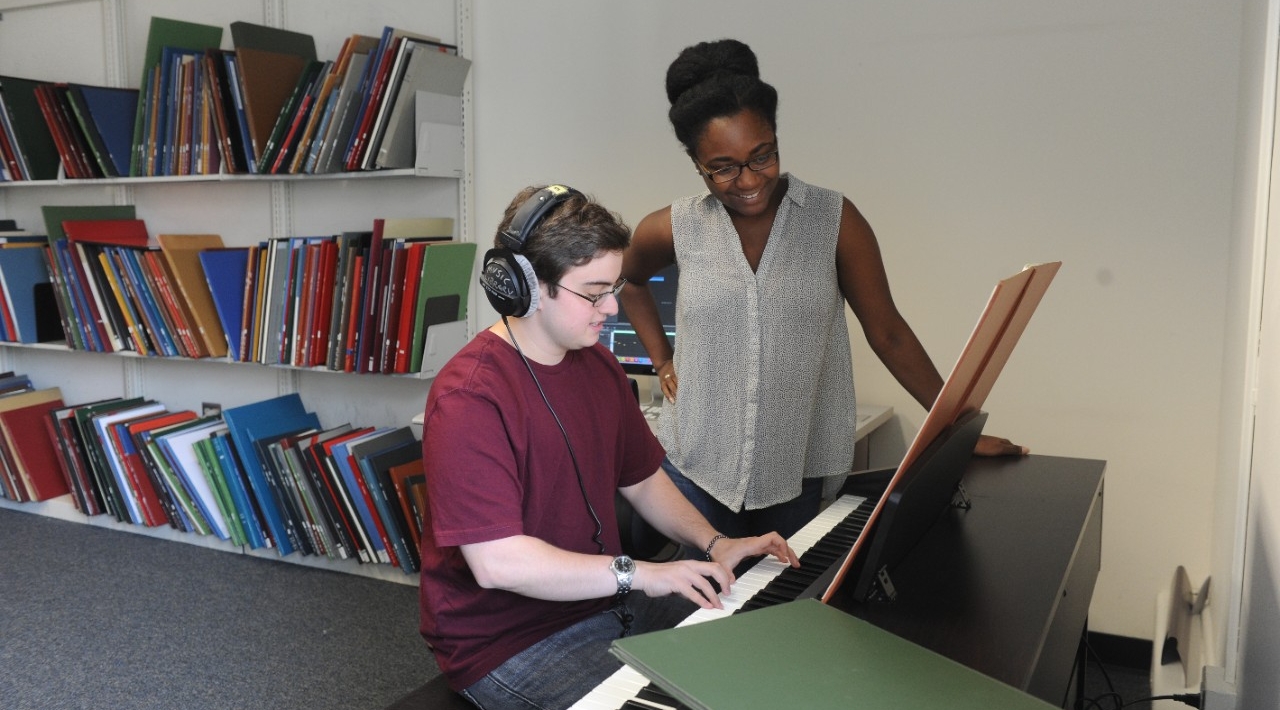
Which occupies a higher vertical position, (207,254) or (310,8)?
(310,8)

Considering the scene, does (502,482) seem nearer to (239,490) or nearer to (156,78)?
(239,490)

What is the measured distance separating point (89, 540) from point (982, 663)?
140 inches

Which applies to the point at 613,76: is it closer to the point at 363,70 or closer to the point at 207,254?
the point at 363,70

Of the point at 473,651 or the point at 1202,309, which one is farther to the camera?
the point at 1202,309

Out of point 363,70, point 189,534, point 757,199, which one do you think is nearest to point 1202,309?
point 757,199

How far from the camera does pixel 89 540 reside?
3709mm

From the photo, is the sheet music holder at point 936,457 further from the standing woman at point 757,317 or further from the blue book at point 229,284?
the blue book at point 229,284

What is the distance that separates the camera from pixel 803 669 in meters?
0.91

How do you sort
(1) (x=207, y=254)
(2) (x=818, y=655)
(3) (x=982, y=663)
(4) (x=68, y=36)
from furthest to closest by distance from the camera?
1. (4) (x=68, y=36)
2. (1) (x=207, y=254)
3. (3) (x=982, y=663)
4. (2) (x=818, y=655)

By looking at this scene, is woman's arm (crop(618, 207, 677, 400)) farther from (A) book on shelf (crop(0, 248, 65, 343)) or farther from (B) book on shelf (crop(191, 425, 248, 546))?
(A) book on shelf (crop(0, 248, 65, 343))

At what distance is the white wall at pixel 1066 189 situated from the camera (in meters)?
2.44

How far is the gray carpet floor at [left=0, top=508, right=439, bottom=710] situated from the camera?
2508 millimetres

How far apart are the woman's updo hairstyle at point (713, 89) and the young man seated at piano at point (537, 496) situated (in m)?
0.34

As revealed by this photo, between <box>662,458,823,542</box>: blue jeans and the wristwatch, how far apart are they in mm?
443
